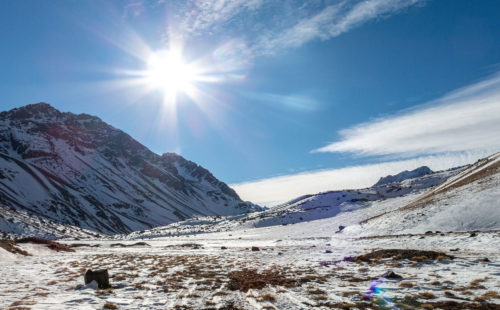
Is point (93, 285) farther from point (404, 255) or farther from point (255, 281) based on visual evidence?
point (404, 255)

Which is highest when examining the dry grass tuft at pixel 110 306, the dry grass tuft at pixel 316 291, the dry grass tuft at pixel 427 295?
the dry grass tuft at pixel 110 306

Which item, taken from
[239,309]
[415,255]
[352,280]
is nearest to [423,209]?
[415,255]

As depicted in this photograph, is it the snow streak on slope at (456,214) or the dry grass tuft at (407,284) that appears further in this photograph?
the snow streak on slope at (456,214)

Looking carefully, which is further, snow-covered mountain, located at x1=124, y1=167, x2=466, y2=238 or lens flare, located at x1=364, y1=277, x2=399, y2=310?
snow-covered mountain, located at x1=124, y1=167, x2=466, y2=238

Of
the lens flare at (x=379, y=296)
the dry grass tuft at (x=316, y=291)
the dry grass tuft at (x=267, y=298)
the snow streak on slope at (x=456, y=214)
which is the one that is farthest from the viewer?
the snow streak on slope at (x=456, y=214)

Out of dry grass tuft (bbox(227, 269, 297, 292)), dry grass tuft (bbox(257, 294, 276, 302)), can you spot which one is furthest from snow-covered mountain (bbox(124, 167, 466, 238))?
dry grass tuft (bbox(257, 294, 276, 302))

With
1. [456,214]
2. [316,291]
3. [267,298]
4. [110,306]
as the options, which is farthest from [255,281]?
[456,214]

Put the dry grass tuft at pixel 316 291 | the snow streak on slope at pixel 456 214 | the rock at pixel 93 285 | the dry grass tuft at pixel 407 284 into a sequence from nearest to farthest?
the dry grass tuft at pixel 316 291
the dry grass tuft at pixel 407 284
the rock at pixel 93 285
the snow streak on slope at pixel 456 214

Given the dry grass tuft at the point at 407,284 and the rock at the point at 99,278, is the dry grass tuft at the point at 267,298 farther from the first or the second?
the rock at the point at 99,278

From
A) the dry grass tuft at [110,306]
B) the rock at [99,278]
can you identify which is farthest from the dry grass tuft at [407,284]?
the rock at [99,278]

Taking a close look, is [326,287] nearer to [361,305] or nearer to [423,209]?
[361,305]

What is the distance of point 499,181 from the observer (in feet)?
111

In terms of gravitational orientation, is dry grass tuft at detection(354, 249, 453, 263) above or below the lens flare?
below

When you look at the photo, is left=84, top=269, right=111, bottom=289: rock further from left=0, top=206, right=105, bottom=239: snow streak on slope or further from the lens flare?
left=0, top=206, right=105, bottom=239: snow streak on slope
